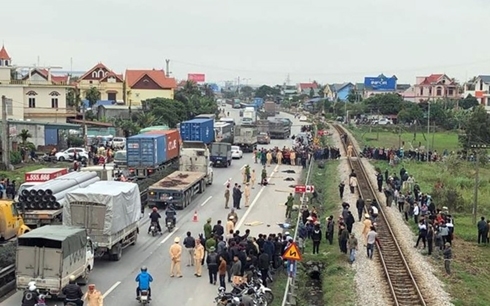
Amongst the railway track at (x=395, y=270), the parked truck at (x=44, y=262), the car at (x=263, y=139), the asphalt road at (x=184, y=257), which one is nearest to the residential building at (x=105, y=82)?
the car at (x=263, y=139)

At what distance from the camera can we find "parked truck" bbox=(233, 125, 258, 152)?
63344 millimetres

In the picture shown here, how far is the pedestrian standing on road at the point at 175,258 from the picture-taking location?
20875 millimetres

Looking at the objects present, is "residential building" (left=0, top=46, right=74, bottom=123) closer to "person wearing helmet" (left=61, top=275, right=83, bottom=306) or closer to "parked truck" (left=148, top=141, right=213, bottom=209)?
"parked truck" (left=148, top=141, right=213, bottom=209)

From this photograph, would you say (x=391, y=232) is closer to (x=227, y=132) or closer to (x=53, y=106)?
(x=227, y=132)

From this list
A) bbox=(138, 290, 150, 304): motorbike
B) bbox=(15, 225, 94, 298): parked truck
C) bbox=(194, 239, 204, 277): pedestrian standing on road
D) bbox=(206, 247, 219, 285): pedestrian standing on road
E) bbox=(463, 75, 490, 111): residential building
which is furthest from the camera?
bbox=(463, 75, 490, 111): residential building

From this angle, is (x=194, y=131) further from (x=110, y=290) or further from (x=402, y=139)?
(x=402, y=139)

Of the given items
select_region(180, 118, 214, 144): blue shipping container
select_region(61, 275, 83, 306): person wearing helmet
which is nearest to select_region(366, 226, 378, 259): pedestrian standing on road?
select_region(61, 275, 83, 306): person wearing helmet

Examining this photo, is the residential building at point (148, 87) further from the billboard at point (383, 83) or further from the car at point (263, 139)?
the car at point (263, 139)

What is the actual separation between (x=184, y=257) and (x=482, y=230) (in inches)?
460

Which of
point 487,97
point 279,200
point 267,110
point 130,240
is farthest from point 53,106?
point 487,97

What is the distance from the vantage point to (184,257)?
23859 mm

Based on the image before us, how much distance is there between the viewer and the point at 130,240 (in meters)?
24.5

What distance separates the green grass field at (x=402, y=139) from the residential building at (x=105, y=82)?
111 ft

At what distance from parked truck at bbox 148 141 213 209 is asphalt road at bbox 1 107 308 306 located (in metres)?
0.55
